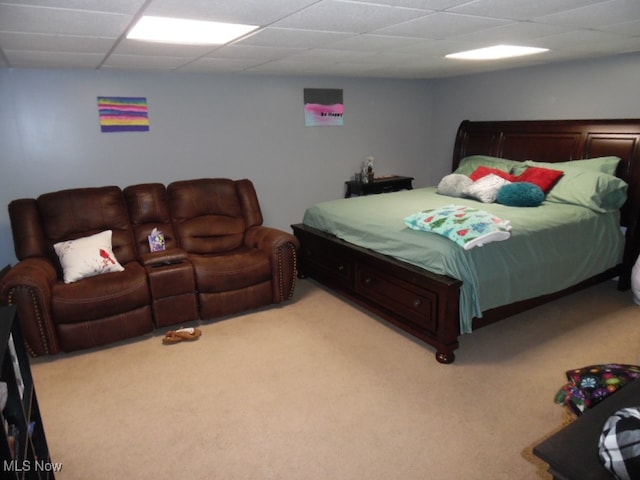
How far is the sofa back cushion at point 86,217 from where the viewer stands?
3549mm

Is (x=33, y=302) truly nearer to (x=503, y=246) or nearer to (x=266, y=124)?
(x=266, y=124)

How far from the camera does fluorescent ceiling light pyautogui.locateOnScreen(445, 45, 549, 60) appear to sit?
11.2 feet

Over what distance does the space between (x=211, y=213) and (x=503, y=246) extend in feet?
8.53

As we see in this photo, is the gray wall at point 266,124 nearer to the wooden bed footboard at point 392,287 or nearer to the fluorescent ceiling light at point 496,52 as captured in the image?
the fluorescent ceiling light at point 496,52

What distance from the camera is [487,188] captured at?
407cm

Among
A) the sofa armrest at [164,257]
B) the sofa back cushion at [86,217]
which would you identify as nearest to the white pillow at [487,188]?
the sofa armrest at [164,257]

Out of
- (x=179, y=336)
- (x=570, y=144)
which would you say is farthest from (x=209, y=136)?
(x=570, y=144)

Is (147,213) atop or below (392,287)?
atop

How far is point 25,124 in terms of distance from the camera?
3688 mm

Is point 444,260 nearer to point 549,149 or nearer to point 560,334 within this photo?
point 560,334

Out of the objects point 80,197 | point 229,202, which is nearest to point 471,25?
point 229,202

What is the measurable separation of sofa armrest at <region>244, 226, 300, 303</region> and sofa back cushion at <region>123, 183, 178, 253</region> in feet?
2.86

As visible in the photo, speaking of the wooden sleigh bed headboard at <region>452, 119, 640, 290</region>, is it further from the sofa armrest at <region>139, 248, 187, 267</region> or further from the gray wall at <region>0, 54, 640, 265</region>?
the sofa armrest at <region>139, 248, 187, 267</region>

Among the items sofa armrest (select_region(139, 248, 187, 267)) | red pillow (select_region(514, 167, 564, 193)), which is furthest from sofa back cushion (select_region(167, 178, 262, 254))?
red pillow (select_region(514, 167, 564, 193))
